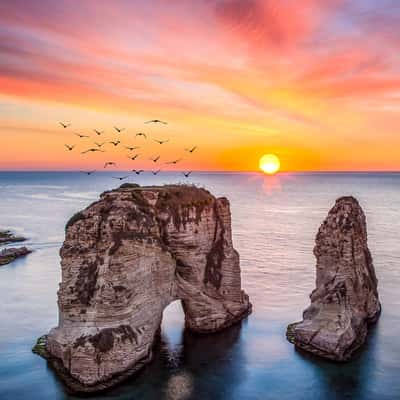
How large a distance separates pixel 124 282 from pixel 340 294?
71.5 ft

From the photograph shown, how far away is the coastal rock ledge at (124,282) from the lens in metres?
37.9

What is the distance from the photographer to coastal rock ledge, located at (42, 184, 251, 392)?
124 ft

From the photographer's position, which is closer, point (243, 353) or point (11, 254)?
point (243, 353)

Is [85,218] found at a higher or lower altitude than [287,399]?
higher

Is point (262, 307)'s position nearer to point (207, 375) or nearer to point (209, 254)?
point (209, 254)

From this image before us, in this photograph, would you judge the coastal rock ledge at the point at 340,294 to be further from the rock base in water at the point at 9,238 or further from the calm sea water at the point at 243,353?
the rock base in water at the point at 9,238

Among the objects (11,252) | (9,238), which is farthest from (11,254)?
(9,238)

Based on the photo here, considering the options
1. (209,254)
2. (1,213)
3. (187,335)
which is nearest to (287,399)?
(187,335)

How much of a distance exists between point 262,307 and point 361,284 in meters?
13.5

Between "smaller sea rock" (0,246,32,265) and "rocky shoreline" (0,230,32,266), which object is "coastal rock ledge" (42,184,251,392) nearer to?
"smaller sea rock" (0,246,32,265)

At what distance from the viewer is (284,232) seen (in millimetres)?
118625

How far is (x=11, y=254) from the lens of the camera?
9000 centimetres

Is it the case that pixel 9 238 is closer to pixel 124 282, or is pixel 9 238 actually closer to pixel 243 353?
pixel 124 282

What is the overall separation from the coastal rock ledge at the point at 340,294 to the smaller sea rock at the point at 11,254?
58.9m
